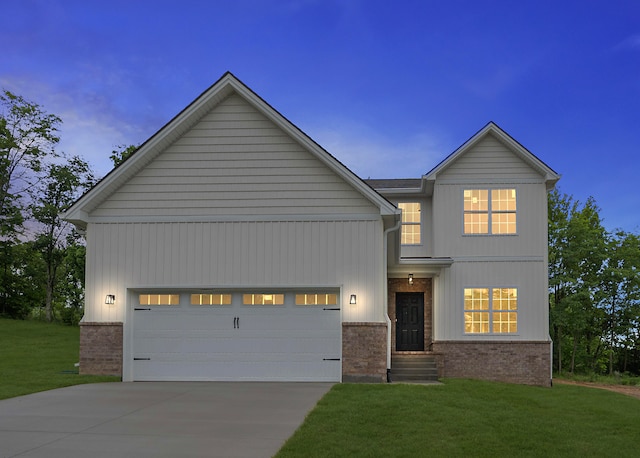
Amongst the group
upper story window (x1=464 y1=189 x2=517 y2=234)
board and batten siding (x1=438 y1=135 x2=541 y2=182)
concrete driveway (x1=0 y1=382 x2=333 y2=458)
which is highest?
board and batten siding (x1=438 y1=135 x2=541 y2=182)

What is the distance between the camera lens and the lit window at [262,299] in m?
14.7

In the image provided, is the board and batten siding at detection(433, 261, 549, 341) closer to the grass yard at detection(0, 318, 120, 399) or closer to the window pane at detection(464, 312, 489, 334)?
the window pane at detection(464, 312, 489, 334)

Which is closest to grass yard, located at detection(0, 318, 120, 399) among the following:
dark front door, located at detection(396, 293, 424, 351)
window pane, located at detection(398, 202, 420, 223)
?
dark front door, located at detection(396, 293, 424, 351)

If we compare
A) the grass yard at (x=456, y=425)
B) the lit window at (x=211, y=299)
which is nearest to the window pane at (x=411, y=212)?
the lit window at (x=211, y=299)

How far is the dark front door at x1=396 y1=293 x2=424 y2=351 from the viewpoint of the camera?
20109 millimetres

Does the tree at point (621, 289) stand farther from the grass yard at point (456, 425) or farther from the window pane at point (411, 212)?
the grass yard at point (456, 425)

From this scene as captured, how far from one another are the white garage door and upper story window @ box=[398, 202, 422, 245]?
681 centimetres

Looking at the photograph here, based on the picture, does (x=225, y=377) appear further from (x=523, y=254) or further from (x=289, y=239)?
(x=523, y=254)

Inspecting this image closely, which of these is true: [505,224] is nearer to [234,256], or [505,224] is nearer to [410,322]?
[410,322]

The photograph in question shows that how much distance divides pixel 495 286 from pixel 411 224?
3.41m

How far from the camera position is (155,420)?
926 cm

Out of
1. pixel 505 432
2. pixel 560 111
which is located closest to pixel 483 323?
pixel 505 432

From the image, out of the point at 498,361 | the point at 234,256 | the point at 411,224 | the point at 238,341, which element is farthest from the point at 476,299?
the point at 234,256

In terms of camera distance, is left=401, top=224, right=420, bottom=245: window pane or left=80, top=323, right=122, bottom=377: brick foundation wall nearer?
left=80, top=323, right=122, bottom=377: brick foundation wall
